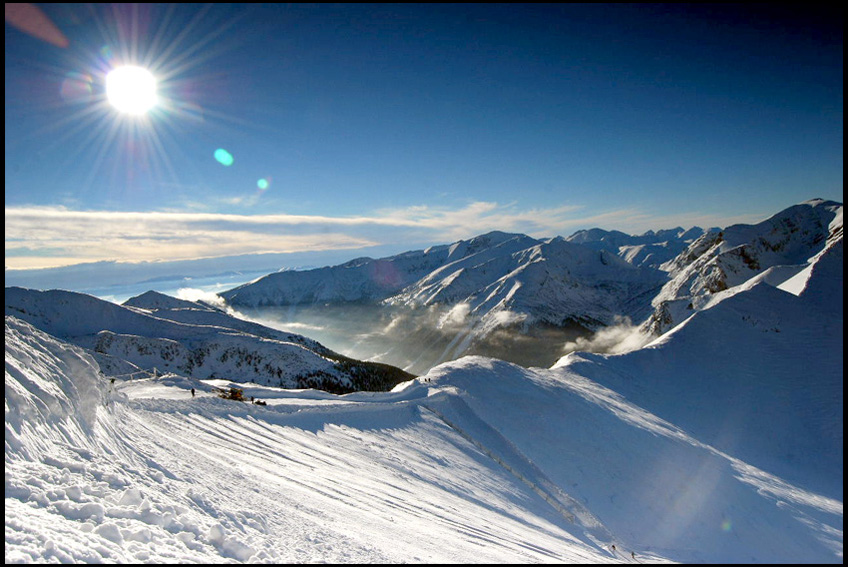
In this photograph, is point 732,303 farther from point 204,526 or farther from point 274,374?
point 274,374

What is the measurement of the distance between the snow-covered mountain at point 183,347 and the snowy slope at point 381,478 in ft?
187

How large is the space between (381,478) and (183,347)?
89166 mm

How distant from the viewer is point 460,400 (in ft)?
94.1

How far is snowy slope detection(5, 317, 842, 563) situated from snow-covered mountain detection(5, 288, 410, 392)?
57108 mm

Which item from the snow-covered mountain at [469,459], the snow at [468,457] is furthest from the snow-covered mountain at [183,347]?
the snow-covered mountain at [469,459]

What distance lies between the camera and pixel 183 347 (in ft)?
284

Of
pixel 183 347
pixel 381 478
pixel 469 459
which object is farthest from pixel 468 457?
pixel 183 347

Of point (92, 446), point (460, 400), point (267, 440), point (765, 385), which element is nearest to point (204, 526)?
point (92, 446)

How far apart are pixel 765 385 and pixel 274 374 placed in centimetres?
Result: 7936

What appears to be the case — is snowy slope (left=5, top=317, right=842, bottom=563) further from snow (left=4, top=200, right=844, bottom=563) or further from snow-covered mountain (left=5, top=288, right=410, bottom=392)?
snow-covered mountain (left=5, top=288, right=410, bottom=392)

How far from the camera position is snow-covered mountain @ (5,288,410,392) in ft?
267

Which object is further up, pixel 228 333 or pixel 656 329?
pixel 228 333

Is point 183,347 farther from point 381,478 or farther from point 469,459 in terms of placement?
point 381,478

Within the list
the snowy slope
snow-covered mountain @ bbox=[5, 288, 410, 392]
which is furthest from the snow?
snow-covered mountain @ bbox=[5, 288, 410, 392]
